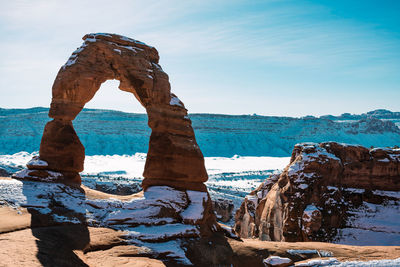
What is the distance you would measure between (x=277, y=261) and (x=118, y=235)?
6.24m

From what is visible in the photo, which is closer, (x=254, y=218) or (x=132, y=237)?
(x=132, y=237)

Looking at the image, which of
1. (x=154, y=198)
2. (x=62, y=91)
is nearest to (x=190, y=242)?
(x=154, y=198)

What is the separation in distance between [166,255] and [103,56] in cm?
979

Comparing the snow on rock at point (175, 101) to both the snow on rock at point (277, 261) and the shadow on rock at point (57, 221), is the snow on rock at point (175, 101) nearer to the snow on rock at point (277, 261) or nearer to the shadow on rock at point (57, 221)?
the shadow on rock at point (57, 221)

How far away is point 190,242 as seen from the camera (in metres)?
14.4

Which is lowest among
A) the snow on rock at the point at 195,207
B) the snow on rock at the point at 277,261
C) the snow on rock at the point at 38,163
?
the snow on rock at the point at 277,261

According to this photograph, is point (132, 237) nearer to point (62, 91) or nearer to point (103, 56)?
point (62, 91)

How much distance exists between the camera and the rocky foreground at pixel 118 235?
37.0ft

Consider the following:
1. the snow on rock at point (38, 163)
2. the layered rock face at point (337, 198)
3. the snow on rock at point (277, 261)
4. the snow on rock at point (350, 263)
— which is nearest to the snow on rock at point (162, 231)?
the snow on rock at point (277, 261)

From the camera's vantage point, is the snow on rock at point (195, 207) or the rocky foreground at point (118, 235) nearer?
the rocky foreground at point (118, 235)

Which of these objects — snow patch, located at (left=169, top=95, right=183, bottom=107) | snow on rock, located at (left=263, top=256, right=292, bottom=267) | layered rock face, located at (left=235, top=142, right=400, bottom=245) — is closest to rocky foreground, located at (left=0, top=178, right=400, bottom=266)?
snow on rock, located at (left=263, top=256, right=292, bottom=267)

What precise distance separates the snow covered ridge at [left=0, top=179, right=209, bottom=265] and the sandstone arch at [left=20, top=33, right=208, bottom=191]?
1047 millimetres

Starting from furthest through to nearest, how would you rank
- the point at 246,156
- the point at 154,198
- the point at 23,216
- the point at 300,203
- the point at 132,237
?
the point at 246,156
the point at 300,203
the point at 154,198
the point at 132,237
the point at 23,216

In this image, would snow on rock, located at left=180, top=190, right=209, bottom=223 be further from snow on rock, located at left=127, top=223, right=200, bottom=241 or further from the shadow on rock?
the shadow on rock
